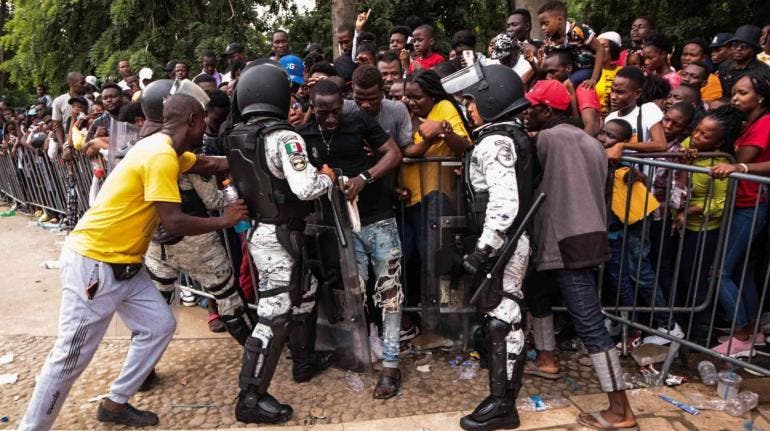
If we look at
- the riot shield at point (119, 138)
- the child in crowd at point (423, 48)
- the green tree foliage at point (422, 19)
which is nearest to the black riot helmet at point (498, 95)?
the riot shield at point (119, 138)

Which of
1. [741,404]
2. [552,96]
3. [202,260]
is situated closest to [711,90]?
[552,96]

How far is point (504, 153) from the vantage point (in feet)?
10.0

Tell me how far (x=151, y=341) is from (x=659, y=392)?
315cm

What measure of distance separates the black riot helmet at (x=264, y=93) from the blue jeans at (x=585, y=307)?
1.88 meters

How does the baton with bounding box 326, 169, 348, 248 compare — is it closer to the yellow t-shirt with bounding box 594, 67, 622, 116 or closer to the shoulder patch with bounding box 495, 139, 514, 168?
the shoulder patch with bounding box 495, 139, 514, 168

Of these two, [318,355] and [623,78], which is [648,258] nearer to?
[623,78]

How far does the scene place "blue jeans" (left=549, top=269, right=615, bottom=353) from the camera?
3.21 meters

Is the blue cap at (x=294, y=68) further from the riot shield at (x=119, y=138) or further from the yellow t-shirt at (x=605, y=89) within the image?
the yellow t-shirt at (x=605, y=89)

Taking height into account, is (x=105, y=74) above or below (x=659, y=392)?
above

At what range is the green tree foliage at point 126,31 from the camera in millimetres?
9906

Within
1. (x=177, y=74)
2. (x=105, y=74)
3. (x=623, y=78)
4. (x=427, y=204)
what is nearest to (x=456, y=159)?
(x=427, y=204)

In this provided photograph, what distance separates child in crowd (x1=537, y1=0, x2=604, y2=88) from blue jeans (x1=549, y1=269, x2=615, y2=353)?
2.64 metres

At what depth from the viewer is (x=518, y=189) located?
10.3 feet

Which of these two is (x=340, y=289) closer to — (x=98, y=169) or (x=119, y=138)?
(x=119, y=138)
